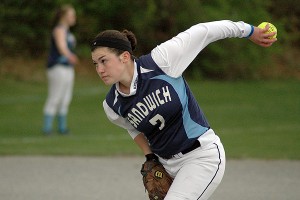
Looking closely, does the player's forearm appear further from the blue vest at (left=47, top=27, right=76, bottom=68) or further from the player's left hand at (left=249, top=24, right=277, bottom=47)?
the blue vest at (left=47, top=27, right=76, bottom=68)

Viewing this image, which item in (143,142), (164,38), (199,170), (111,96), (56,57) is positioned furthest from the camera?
(164,38)

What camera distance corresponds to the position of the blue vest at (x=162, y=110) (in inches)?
225

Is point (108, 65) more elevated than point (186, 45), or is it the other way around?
point (186, 45)

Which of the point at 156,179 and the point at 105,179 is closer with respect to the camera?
the point at 156,179

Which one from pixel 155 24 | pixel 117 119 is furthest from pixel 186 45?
pixel 155 24

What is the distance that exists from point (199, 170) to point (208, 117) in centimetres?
960

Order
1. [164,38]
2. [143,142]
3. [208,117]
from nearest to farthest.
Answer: [143,142] → [208,117] → [164,38]

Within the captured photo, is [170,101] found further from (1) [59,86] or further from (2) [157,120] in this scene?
(1) [59,86]

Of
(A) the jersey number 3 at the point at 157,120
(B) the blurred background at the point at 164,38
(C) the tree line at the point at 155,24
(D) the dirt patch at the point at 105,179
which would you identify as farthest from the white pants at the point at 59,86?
(C) the tree line at the point at 155,24

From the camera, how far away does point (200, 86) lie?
20688 mm

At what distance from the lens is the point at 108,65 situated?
18.6ft

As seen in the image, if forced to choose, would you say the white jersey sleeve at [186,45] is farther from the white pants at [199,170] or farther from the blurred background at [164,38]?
the blurred background at [164,38]

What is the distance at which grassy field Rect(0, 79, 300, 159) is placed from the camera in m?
12.2

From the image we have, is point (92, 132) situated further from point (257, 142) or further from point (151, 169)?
point (151, 169)
